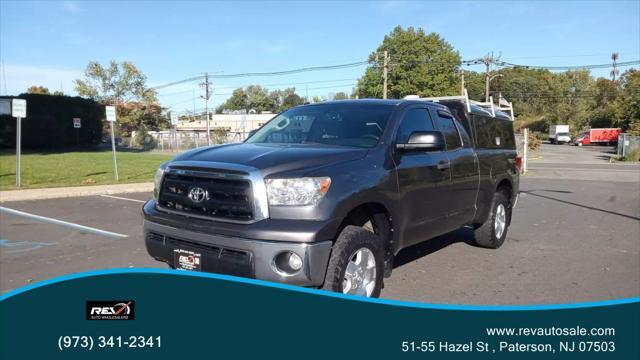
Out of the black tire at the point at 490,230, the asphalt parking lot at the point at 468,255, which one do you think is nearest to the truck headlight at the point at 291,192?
the asphalt parking lot at the point at 468,255

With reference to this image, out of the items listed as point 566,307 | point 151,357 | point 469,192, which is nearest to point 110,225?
point 469,192

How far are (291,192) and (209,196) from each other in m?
0.64

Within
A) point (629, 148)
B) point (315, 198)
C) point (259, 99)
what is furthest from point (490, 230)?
point (259, 99)

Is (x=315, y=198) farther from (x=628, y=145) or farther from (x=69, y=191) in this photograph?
(x=628, y=145)

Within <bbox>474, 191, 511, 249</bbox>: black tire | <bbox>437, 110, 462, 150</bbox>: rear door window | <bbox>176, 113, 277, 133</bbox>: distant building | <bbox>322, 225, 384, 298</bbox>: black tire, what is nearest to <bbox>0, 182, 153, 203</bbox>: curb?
<bbox>474, 191, 511, 249</bbox>: black tire

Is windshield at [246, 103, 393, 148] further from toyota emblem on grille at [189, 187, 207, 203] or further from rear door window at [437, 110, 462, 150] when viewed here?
toyota emblem on grille at [189, 187, 207, 203]

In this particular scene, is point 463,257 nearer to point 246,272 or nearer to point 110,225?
point 246,272

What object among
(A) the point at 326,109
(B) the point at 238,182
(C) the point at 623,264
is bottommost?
(C) the point at 623,264

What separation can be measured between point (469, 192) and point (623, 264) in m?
2.35

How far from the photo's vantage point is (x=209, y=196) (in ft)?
12.6

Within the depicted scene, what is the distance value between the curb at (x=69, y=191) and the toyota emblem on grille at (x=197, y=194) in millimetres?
11007

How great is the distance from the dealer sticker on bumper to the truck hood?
73 cm

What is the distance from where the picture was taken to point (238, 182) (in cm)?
372

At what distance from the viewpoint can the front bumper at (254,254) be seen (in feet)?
11.6
